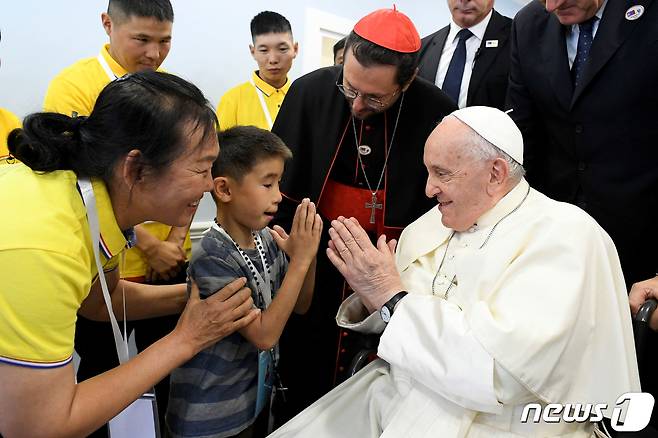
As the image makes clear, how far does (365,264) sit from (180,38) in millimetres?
3150

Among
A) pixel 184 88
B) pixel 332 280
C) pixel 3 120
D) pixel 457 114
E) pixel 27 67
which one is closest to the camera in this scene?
pixel 184 88

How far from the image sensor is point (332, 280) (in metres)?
2.51

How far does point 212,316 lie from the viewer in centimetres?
151

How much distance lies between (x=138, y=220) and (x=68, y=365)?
1.45 feet

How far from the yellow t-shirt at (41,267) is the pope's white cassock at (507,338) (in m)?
0.85

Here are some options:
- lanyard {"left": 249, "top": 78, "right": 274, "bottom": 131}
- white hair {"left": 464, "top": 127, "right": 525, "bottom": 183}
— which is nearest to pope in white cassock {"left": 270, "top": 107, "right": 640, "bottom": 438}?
white hair {"left": 464, "top": 127, "right": 525, "bottom": 183}

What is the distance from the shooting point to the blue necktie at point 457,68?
314 cm

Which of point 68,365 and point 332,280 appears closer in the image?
point 68,365

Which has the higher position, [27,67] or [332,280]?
[27,67]

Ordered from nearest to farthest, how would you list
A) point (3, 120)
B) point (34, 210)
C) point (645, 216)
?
point (34, 210), point (3, 120), point (645, 216)

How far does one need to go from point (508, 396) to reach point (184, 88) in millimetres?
1288

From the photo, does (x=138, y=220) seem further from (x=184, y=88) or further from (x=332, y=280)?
(x=332, y=280)

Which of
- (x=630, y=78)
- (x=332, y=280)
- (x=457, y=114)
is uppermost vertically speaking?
(x=630, y=78)

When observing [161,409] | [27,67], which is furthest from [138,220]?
[27,67]
